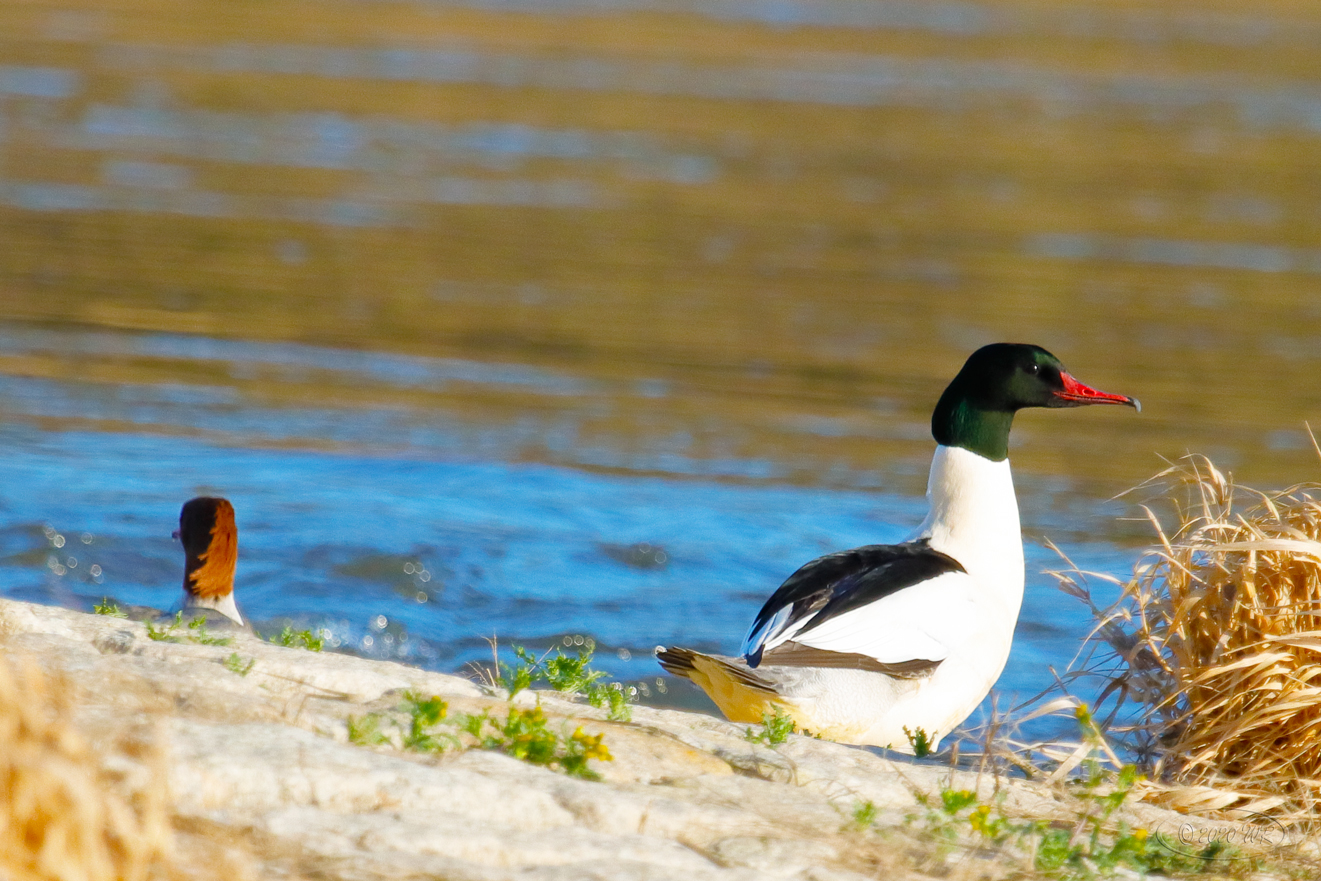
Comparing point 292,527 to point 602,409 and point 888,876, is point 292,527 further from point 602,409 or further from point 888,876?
point 888,876

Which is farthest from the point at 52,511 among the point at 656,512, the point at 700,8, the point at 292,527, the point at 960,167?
the point at 700,8

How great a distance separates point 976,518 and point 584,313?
25.3ft

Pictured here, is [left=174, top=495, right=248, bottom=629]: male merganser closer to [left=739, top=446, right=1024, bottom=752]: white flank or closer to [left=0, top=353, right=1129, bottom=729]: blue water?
[left=0, top=353, right=1129, bottom=729]: blue water

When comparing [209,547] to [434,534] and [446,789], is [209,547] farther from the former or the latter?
[446,789]

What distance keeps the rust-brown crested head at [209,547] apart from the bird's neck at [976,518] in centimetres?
284

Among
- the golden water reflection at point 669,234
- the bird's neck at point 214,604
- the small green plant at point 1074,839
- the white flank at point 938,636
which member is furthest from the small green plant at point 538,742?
the golden water reflection at point 669,234

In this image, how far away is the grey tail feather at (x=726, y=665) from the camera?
514 centimetres

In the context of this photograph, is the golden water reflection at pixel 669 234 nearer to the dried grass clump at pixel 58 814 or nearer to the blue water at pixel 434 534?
the blue water at pixel 434 534

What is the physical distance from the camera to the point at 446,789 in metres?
3.27

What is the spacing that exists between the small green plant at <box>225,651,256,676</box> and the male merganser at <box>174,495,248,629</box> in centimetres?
278

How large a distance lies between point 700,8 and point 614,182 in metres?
20.0

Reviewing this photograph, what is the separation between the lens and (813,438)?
10.9 meters

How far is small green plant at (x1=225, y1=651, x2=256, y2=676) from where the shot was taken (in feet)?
12.9

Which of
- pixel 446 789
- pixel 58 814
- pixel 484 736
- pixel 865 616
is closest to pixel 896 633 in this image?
pixel 865 616
